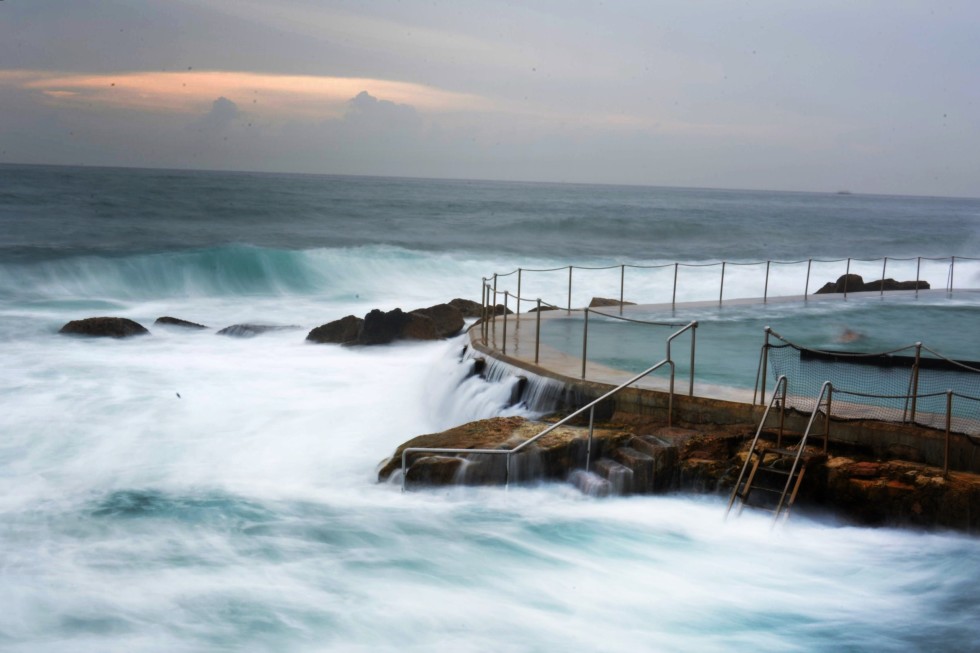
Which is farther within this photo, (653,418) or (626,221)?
(626,221)

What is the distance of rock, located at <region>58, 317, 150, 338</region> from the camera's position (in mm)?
19047

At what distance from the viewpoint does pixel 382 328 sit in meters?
17.6

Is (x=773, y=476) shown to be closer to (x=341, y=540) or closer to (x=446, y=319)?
(x=341, y=540)

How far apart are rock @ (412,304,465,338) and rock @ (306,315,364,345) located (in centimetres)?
129

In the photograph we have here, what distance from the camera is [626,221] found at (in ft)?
220

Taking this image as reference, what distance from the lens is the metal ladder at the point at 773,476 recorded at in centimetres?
841

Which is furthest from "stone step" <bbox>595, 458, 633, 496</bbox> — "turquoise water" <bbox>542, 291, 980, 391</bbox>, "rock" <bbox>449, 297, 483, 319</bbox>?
"rock" <bbox>449, 297, 483, 319</bbox>

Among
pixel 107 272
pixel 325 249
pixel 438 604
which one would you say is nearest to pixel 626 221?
pixel 325 249

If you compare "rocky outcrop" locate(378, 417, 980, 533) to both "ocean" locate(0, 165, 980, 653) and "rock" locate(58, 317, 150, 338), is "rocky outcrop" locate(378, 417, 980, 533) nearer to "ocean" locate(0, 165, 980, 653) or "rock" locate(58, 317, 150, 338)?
"ocean" locate(0, 165, 980, 653)

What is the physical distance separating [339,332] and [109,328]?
4.91 meters

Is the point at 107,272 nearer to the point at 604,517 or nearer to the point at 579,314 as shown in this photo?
the point at 579,314

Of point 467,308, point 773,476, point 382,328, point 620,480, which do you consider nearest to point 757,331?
point 773,476

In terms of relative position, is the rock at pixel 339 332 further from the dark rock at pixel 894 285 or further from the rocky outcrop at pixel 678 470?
the dark rock at pixel 894 285

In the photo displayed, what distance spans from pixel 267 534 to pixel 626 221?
198 ft
